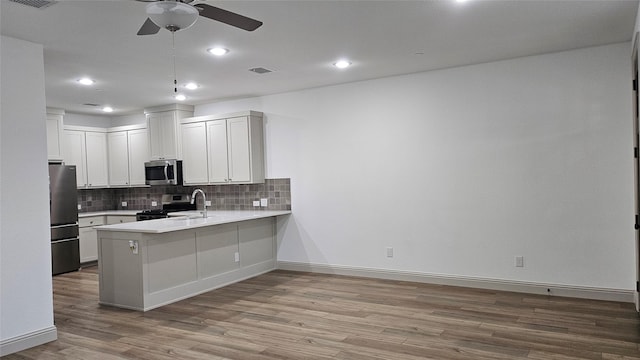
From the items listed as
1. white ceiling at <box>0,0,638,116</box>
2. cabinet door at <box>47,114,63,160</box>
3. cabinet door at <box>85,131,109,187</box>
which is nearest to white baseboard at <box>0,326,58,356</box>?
white ceiling at <box>0,0,638,116</box>

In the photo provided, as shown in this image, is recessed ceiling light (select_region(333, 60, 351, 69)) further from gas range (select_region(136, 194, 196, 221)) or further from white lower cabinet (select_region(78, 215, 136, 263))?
white lower cabinet (select_region(78, 215, 136, 263))

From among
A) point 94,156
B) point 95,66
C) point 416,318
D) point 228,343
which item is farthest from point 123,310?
point 94,156

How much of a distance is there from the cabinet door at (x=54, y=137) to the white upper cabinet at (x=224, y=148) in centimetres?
202

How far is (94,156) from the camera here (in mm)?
7992

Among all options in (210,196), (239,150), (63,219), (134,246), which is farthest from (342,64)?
(63,219)

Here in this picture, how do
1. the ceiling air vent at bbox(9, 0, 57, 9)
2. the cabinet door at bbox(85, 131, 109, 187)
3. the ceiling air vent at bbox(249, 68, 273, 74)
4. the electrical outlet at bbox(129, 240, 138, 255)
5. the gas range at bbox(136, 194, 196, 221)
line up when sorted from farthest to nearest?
1. the cabinet door at bbox(85, 131, 109, 187)
2. the gas range at bbox(136, 194, 196, 221)
3. the ceiling air vent at bbox(249, 68, 273, 74)
4. the electrical outlet at bbox(129, 240, 138, 255)
5. the ceiling air vent at bbox(9, 0, 57, 9)

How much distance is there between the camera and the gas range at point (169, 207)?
6895 mm

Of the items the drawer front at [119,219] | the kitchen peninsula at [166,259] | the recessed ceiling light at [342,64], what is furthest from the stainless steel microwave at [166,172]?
the recessed ceiling light at [342,64]

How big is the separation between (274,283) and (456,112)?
313cm

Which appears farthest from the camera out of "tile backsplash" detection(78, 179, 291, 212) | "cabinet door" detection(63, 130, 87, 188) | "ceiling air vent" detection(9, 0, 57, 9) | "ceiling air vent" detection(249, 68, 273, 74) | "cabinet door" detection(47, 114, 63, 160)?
"cabinet door" detection(63, 130, 87, 188)

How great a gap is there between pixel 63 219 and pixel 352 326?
16.7 feet

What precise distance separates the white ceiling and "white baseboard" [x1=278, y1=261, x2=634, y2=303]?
8.24 ft

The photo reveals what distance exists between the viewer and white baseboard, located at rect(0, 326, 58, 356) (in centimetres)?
362

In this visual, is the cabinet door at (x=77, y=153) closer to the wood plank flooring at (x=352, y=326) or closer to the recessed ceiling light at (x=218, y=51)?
the wood plank flooring at (x=352, y=326)
